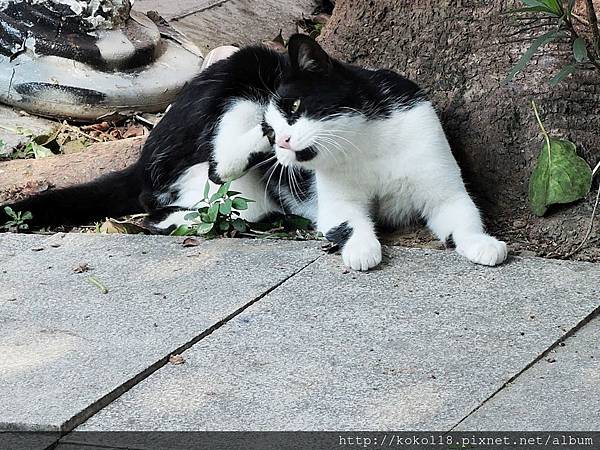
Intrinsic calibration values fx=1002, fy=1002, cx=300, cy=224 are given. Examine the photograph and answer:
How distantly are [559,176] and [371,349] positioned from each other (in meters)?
1.26

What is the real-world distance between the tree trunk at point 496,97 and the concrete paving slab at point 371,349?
0.42 m

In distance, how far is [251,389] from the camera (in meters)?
2.89

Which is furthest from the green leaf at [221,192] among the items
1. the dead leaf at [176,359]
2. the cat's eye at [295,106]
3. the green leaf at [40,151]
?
the green leaf at [40,151]

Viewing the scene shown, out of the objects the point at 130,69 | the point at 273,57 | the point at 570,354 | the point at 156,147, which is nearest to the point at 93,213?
the point at 156,147

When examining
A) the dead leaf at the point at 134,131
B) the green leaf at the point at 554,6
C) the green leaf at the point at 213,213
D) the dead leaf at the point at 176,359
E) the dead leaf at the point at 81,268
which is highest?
the green leaf at the point at 554,6

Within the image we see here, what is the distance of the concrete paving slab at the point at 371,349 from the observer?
2748 millimetres

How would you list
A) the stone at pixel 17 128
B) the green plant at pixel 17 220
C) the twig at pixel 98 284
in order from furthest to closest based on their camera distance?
the stone at pixel 17 128
the green plant at pixel 17 220
the twig at pixel 98 284

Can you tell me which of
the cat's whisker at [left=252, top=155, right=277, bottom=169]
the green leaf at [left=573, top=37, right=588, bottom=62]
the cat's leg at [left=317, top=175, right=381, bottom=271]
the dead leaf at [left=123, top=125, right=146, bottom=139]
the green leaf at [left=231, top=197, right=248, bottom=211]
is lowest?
the dead leaf at [left=123, top=125, right=146, bottom=139]

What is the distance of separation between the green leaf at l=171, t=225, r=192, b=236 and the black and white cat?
0.07 meters

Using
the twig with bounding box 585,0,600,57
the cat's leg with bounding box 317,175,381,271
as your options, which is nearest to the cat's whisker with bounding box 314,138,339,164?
the cat's leg with bounding box 317,175,381,271

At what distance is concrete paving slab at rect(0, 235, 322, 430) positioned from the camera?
2912mm

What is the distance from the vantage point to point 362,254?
3.70m

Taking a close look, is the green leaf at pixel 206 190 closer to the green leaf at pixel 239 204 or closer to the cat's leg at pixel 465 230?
the green leaf at pixel 239 204

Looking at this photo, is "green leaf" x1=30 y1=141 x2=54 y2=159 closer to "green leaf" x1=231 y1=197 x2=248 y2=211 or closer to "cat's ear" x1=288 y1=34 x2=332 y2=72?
"green leaf" x1=231 y1=197 x2=248 y2=211
